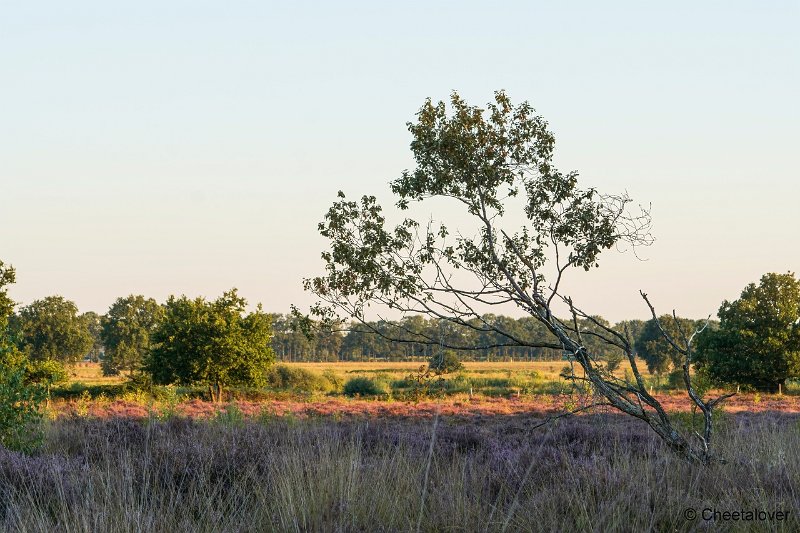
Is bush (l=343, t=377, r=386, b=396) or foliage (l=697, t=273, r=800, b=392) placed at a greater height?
foliage (l=697, t=273, r=800, b=392)

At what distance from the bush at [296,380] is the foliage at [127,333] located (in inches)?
818

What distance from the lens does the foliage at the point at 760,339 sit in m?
47.2

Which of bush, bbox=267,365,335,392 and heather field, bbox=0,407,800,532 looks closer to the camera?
heather field, bbox=0,407,800,532

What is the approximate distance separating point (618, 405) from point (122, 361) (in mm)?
85586

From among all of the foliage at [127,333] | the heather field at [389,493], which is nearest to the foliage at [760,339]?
the heather field at [389,493]

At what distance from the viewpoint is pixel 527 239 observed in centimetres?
1157

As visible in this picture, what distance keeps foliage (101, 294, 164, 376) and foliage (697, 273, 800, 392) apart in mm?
55319

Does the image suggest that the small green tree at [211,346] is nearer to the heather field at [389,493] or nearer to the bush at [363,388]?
the bush at [363,388]

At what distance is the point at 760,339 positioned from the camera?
47312 millimetres

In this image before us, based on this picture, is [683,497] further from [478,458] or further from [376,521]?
[478,458]

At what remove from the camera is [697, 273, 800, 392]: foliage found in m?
47.2

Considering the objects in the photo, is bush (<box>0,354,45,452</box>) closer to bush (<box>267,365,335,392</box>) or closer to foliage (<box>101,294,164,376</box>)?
bush (<box>267,365,335,392</box>)

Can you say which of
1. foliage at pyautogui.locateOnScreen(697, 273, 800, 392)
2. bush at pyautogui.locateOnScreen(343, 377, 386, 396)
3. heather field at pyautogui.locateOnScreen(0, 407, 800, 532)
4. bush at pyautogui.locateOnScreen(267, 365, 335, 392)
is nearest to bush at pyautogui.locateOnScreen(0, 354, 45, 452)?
heather field at pyautogui.locateOnScreen(0, 407, 800, 532)

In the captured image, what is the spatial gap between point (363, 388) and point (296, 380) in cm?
970
